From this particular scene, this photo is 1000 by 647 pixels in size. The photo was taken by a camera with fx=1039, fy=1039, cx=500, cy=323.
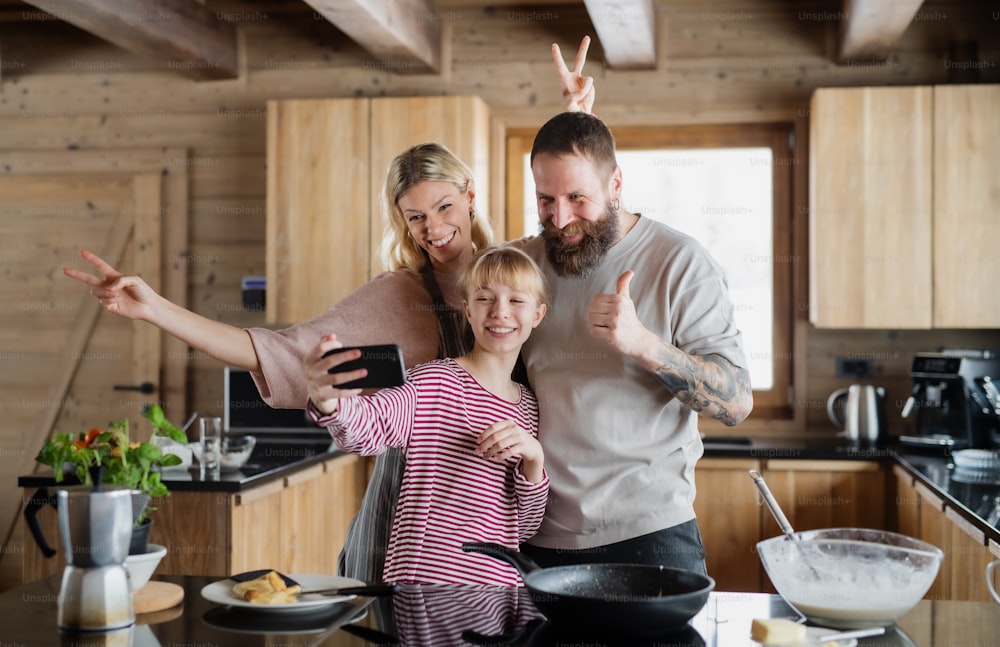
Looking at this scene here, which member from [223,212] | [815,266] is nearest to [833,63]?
[815,266]

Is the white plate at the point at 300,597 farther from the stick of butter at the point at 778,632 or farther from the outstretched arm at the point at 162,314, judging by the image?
the stick of butter at the point at 778,632

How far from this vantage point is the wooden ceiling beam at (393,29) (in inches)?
142

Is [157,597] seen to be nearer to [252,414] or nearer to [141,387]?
[252,414]

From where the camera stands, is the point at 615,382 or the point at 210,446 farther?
the point at 210,446

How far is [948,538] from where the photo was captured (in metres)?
2.98

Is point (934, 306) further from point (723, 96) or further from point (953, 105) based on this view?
point (723, 96)

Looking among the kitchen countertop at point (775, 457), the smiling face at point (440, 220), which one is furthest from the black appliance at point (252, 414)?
the smiling face at point (440, 220)

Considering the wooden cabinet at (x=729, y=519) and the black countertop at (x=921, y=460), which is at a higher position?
the black countertop at (x=921, y=460)

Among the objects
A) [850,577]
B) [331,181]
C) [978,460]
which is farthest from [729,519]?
[850,577]

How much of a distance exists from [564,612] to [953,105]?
342cm

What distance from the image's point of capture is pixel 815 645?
1286 millimetres

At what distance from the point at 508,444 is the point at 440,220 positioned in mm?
566

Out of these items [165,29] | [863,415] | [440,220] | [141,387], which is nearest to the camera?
[440,220]

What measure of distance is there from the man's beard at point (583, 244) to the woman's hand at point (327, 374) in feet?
1.94
